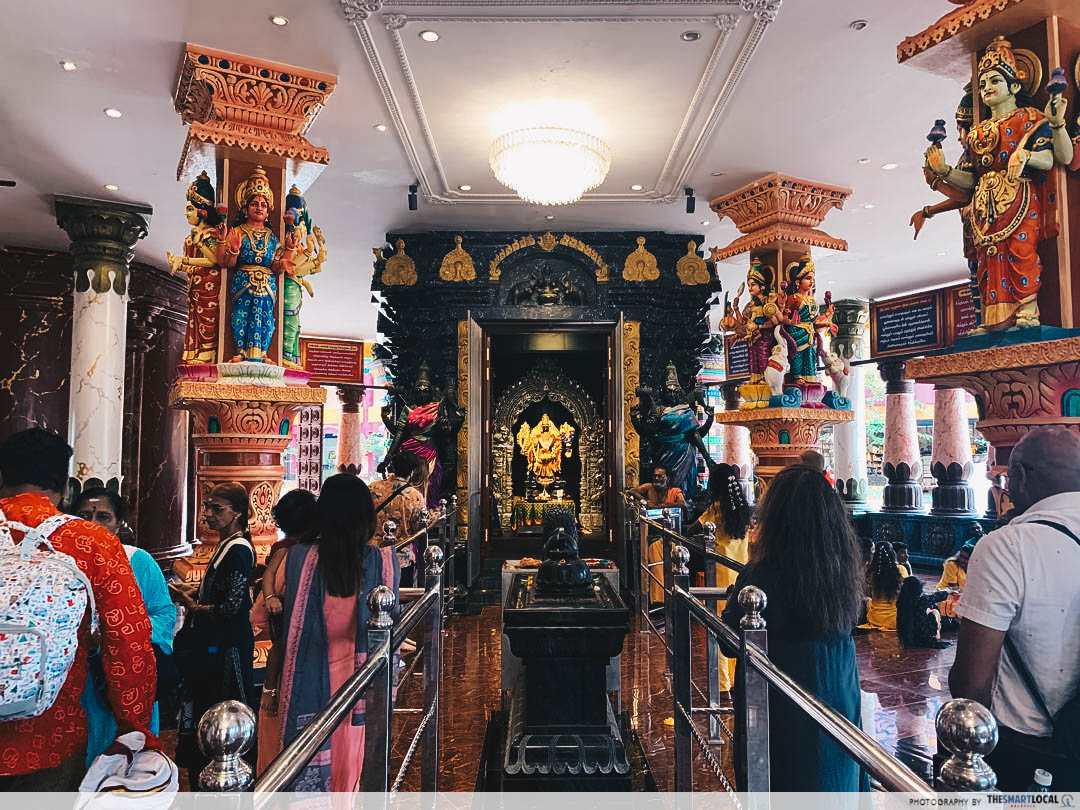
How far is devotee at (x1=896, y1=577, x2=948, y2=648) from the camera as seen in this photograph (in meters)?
6.10

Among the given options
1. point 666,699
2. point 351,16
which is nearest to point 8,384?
point 351,16

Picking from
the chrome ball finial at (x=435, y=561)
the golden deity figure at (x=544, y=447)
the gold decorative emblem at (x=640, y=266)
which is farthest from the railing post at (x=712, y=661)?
the golden deity figure at (x=544, y=447)

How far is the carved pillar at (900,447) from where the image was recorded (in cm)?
1195

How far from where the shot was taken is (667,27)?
14.0ft

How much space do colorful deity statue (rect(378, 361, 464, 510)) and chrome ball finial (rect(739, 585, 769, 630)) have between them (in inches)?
238

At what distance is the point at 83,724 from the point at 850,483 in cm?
1238

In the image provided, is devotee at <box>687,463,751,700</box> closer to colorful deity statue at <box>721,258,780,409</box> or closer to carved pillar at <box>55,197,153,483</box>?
colorful deity statue at <box>721,258,780,409</box>

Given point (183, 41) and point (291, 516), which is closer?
point (291, 516)

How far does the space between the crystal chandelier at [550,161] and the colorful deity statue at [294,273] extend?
163cm

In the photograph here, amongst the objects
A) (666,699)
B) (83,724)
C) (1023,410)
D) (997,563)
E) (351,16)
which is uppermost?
(351,16)

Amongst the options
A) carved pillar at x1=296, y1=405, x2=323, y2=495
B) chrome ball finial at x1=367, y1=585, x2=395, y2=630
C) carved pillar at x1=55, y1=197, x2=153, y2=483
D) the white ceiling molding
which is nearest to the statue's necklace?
the white ceiling molding

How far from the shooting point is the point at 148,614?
2369mm

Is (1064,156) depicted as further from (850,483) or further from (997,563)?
(850,483)

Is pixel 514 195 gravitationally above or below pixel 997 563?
above
